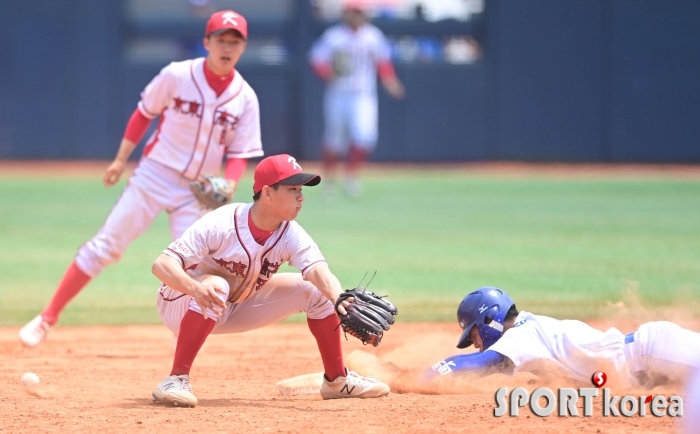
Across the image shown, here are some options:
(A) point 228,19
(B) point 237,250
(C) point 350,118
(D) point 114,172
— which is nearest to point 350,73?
(C) point 350,118

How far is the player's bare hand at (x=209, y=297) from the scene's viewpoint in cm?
486

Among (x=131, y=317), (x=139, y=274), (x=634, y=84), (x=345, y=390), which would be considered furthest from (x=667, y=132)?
(x=345, y=390)

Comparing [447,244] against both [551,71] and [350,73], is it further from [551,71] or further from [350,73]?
[551,71]

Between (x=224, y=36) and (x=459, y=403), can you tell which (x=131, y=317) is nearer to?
(x=224, y=36)

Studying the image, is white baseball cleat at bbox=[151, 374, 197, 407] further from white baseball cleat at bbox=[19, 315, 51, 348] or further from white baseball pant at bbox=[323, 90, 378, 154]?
white baseball pant at bbox=[323, 90, 378, 154]

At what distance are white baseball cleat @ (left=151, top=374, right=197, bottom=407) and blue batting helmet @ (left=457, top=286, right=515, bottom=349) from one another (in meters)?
1.46

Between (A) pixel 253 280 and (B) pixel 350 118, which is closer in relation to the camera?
(A) pixel 253 280

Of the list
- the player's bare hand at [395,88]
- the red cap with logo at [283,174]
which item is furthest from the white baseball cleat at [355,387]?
the player's bare hand at [395,88]

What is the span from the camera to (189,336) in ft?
16.8

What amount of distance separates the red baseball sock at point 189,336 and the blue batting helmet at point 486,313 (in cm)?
132

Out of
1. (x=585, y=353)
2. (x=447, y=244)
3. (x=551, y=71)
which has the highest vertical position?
(x=551, y=71)

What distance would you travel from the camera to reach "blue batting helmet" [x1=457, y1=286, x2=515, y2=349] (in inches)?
211

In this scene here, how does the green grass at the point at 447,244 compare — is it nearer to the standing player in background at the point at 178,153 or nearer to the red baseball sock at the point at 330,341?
the standing player in background at the point at 178,153

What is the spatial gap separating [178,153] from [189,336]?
6.82ft
